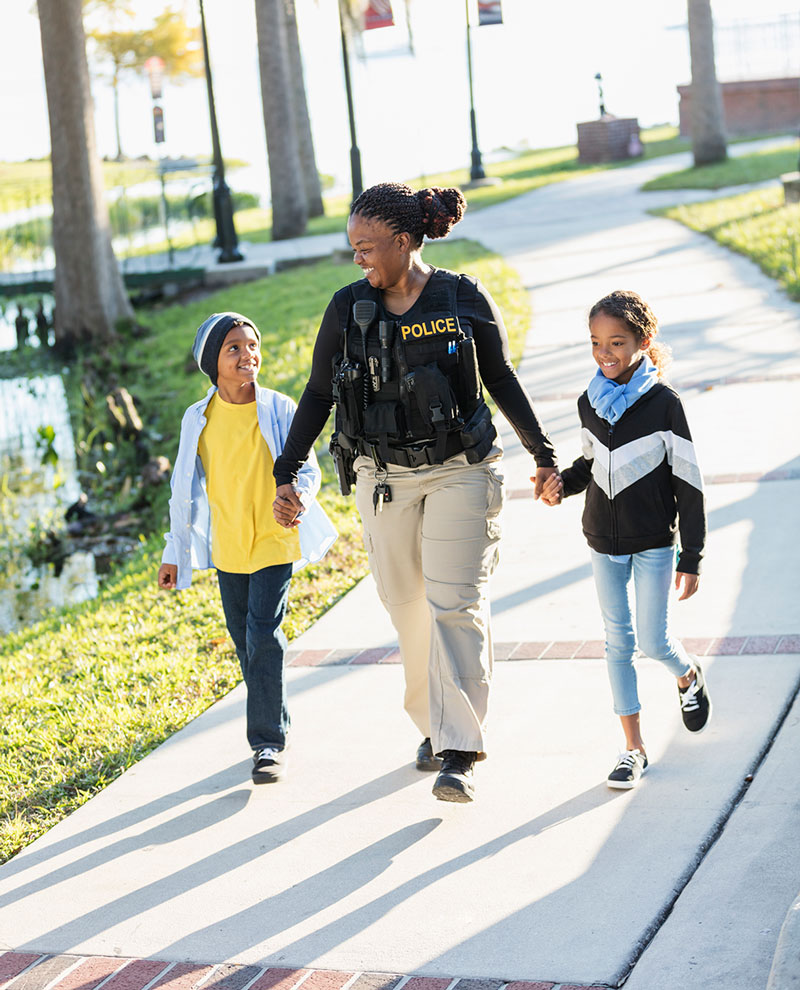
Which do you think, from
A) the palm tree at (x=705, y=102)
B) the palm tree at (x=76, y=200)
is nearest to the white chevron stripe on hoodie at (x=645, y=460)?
the palm tree at (x=76, y=200)

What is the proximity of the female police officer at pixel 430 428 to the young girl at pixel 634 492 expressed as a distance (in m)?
0.31

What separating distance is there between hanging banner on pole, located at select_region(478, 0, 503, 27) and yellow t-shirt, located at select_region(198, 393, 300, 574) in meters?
25.1

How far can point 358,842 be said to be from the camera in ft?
13.5

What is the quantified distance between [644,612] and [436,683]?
70cm

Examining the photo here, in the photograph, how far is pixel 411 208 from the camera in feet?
13.5

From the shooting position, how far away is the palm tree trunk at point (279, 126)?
2312 centimetres

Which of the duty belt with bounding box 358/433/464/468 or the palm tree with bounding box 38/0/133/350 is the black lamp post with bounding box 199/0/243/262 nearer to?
the palm tree with bounding box 38/0/133/350

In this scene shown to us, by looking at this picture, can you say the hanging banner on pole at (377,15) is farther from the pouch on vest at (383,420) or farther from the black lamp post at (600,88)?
the pouch on vest at (383,420)

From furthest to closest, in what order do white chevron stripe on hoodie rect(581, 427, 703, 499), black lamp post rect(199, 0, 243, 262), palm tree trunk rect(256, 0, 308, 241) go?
palm tree trunk rect(256, 0, 308, 241)
black lamp post rect(199, 0, 243, 262)
white chevron stripe on hoodie rect(581, 427, 703, 499)

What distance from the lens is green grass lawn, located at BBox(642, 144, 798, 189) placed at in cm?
2169

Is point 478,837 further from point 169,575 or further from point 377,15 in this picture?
point 377,15

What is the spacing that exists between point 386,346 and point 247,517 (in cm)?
92

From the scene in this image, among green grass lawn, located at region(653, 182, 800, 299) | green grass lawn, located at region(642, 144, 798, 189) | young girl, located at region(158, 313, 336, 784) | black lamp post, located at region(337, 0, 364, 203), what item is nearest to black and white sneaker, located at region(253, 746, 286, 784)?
young girl, located at region(158, 313, 336, 784)

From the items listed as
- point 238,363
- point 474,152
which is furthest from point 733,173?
point 238,363
